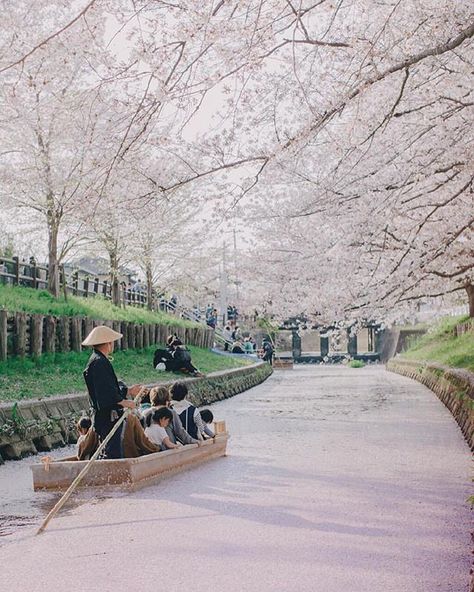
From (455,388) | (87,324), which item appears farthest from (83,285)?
(455,388)

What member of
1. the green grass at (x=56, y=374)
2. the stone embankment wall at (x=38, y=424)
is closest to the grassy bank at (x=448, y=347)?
the green grass at (x=56, y=374)

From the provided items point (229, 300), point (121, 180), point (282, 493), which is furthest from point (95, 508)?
point (229, 300)

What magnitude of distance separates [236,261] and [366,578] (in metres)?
32.7

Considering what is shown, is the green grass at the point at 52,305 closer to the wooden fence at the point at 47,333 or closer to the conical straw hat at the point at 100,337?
the wooden fence at the point at 47,333

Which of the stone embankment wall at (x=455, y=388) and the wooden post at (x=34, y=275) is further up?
the wooden post at (x=34, y=275)

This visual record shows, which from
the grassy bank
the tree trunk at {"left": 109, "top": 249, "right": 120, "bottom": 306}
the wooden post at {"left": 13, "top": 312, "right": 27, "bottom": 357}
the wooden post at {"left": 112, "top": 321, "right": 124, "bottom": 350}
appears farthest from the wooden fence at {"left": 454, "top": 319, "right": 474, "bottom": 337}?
the wooden post at {"left": 13, "top": 312, "right": 27, "bottom": 357}

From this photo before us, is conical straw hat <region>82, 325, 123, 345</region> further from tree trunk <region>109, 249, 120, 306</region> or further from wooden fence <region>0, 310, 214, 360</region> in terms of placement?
tree trunk <region>109, 249, 120, 306</region>

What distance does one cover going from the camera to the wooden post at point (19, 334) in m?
16.5

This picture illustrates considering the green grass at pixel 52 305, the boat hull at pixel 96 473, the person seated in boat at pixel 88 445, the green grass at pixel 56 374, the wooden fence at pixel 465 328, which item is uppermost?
the green grass at pixel 52 305

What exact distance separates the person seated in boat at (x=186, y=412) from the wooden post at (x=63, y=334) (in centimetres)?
890

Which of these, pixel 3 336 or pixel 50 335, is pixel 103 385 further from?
pixel 50 335

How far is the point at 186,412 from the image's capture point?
10586 millimetres

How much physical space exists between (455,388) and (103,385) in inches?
370

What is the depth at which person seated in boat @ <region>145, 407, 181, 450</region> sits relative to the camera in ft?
31.9
